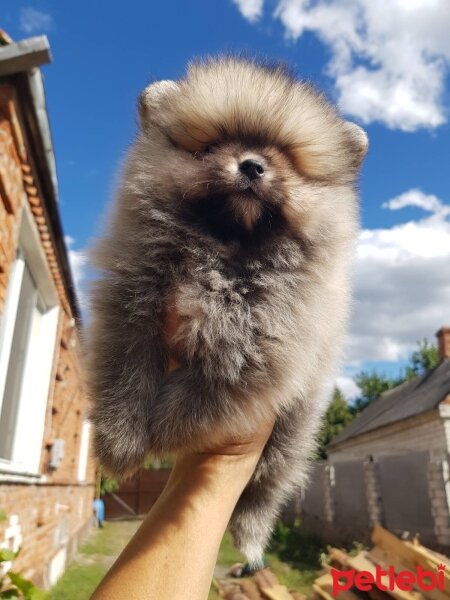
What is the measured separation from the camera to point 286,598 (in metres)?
6.11

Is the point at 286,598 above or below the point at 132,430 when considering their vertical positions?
below

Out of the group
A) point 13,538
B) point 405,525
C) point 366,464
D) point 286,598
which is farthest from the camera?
point 366,464

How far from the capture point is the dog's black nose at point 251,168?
1.18m

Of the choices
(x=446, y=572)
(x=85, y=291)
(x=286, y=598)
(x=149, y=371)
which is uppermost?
(x=85, y=291)

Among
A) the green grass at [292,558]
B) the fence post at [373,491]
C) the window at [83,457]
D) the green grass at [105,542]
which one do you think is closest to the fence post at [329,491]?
the green grass at [292,558]

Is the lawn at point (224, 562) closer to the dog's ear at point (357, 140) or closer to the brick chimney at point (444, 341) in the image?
the dog's ear at point (357, 140)

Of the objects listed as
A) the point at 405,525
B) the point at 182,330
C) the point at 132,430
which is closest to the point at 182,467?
the point at 132,430

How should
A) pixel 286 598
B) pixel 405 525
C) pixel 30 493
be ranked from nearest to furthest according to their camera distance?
1. pixel 30 493
2. pixel 286 598
3. pixel 405 525

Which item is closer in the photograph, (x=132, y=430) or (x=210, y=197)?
(x=132, y=430)

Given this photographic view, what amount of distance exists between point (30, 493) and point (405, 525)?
6962 mm

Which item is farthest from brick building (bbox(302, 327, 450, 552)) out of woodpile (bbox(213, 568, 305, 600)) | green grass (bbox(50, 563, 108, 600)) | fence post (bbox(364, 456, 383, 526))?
green grass (bbox(50, 563, 108, 600))

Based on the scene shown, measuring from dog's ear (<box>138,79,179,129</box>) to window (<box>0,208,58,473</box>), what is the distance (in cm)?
307

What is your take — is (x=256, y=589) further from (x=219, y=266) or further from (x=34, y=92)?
(x=219, y=266)

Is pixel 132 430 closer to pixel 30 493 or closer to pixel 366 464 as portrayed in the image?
pixel 30 493
